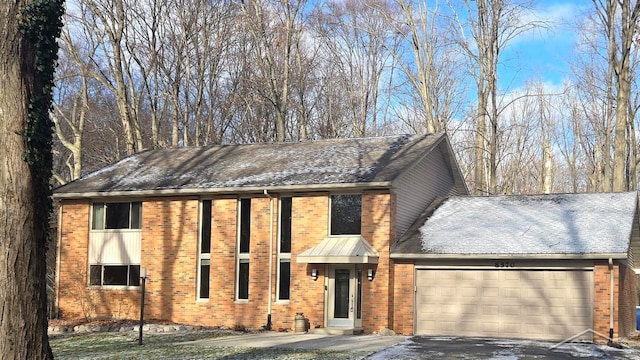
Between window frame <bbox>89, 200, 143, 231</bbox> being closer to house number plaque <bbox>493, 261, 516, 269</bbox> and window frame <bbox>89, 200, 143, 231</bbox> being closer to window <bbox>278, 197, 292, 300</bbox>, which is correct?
window <bbox>278, 197, 292, 300</bbox>

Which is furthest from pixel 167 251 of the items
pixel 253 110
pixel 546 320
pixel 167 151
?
pixel 253 110

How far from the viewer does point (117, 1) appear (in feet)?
117

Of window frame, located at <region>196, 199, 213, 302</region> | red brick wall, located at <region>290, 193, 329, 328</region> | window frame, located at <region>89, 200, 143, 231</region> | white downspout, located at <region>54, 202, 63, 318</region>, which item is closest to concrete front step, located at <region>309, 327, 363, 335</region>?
red brick wall, located at <region>290, 193, 329, 328</region>

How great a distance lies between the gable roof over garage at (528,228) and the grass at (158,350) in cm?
581

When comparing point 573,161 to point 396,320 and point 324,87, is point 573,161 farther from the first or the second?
point 396,320

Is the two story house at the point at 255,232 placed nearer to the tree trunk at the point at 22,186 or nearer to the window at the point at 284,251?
the window at the point at 284,251

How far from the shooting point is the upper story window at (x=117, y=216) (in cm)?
2591

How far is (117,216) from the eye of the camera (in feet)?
86.1

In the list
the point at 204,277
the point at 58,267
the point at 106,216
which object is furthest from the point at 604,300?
the point at 58,267

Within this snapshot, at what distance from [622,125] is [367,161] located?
38.4ft

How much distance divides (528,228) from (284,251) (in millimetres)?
7222

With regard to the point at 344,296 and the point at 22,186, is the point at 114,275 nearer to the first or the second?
the point at 344,296

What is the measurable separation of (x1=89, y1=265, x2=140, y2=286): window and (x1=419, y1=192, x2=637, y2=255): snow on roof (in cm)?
954

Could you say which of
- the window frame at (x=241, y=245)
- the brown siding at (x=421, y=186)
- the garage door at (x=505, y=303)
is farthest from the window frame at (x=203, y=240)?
the garage door at (x=505, y=303)
